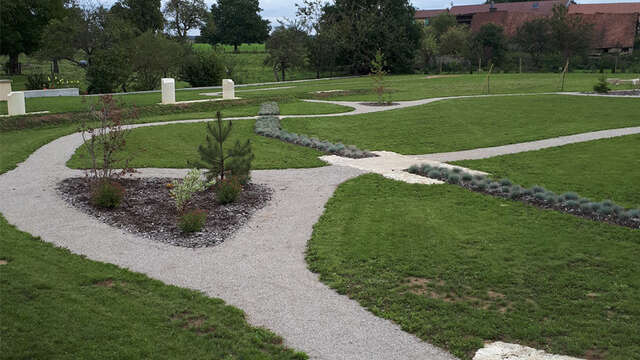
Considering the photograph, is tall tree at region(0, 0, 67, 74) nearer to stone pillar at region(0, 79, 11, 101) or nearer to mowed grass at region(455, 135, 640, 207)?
stone pillar at region(0, 79, 11, 101)

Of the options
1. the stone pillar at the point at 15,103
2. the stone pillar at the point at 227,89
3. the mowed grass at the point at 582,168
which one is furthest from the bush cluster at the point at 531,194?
the stone pillar at the point at 227,89

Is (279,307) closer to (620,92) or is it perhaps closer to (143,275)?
(143,275)

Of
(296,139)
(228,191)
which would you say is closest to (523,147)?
(296,139)

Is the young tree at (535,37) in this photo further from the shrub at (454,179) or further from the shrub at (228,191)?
the shrub at (228,191)

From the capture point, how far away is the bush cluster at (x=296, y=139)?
47.3 ft

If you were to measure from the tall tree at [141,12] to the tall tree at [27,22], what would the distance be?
26.6ft

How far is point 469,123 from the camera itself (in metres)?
19.5

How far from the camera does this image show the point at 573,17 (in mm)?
47656

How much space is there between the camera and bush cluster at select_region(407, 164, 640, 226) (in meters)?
9.21

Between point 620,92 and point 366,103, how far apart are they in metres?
12.5

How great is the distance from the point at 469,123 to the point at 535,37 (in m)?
35.5

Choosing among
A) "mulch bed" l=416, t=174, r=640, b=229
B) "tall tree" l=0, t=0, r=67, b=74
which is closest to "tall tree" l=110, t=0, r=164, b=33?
"tall tree" l=0, t=0, r=67, b=74

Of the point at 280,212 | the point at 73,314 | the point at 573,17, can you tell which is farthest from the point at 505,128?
the point at 573,17

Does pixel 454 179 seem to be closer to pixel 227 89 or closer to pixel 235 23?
pixel 227 89
